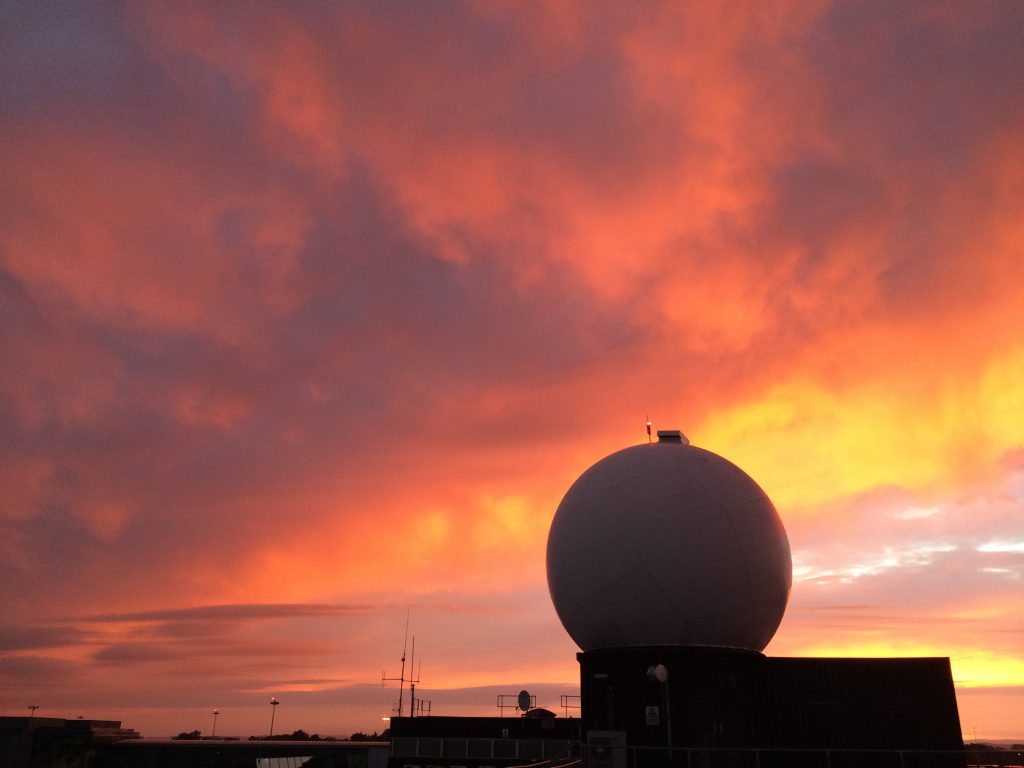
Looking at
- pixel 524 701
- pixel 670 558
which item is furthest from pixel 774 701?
pixel 524 701

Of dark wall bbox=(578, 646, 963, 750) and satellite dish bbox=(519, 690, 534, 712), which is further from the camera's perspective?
satellite dish bbox=(519, 690, 534, 712)

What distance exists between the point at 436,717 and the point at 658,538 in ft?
59.9

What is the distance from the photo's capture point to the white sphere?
934 inches

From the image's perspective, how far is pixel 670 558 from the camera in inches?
937

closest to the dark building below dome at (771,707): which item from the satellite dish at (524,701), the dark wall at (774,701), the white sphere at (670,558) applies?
the dark wall at (774,701)

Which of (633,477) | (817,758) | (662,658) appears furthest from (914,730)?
(633,477)

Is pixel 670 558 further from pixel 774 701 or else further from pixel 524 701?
pixel 524 701

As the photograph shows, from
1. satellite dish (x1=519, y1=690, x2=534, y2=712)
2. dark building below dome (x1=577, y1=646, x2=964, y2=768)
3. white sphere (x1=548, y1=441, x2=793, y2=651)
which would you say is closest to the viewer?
dark building below dome (x1=577, y1=646, x2=964, y2=768)

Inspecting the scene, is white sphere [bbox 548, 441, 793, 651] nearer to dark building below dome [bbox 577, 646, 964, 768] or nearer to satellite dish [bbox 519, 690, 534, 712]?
dark building below dome [bbox 577, 646, 964, 768]

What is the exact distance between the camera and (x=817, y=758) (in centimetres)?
2316

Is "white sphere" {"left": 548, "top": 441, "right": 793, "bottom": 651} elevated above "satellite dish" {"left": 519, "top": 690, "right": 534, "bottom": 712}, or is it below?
above

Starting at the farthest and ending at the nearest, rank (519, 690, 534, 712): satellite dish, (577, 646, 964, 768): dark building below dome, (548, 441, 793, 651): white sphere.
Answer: (519, 690, 534, 712): satellite dish < (548, 441, 793, 651): white sphere < (577, 646, 964, 768): dark building below dome

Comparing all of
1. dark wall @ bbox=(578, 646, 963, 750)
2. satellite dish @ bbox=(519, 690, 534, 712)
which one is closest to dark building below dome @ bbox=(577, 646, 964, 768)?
dark wall @ bbox=(578, 646, 963, 750)

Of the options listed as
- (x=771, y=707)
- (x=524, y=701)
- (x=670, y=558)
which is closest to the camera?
(x=771, y=707)
